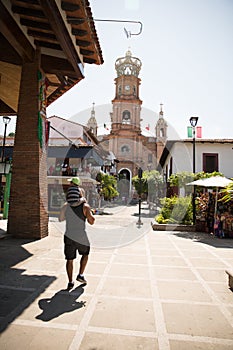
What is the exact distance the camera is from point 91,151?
1891 cm

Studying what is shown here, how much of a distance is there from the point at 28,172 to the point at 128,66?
44.3 metres

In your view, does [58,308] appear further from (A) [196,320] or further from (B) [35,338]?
(A) [196,320]

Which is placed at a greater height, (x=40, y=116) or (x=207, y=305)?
(x=40, y=116)

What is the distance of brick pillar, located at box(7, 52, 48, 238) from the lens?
6.74 metres

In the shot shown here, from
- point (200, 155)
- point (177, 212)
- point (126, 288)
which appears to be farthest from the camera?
point (200, 155)

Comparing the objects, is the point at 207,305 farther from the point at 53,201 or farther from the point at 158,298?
the point at 53,201

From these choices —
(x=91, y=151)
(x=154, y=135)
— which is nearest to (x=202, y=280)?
(x=91, y=151)

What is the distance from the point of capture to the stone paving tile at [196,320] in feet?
8.13

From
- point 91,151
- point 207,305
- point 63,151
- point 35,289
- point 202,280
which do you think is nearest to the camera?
point 207,305

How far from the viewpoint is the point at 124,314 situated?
2793 millimetres

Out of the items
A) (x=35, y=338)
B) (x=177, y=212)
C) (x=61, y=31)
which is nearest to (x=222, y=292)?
(x=35, y=338)

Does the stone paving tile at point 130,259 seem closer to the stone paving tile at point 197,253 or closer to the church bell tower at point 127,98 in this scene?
the stone paving tile at point 197,253

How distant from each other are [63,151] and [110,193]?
7.85 metres

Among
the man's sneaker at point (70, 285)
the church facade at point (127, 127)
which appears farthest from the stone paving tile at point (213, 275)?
the church facade at point (127, 127)
